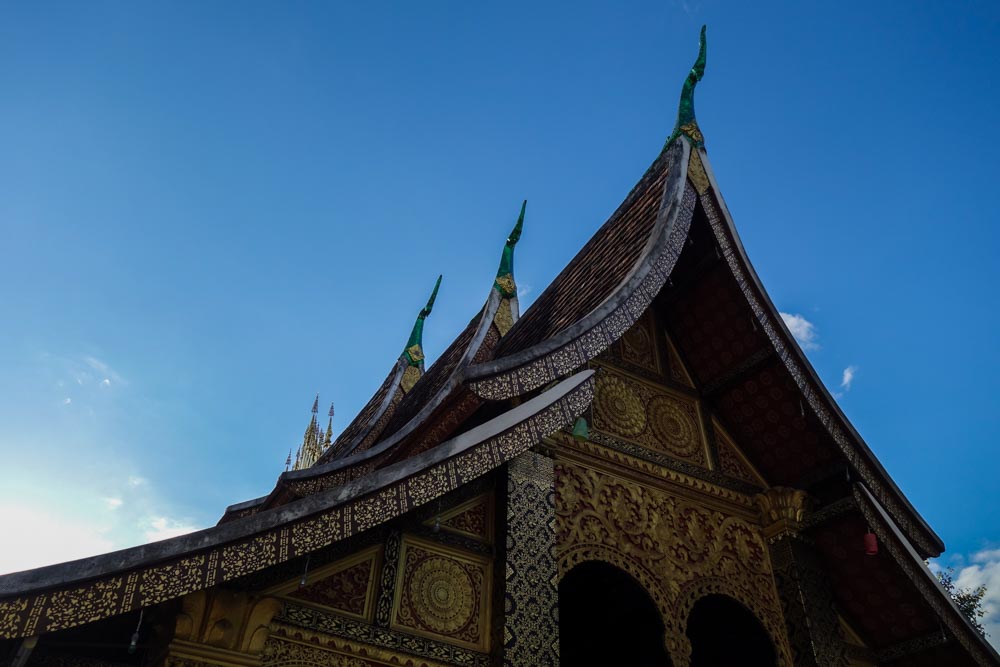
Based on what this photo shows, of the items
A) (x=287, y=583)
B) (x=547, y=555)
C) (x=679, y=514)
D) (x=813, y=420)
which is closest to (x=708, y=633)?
(x=679, y=514)

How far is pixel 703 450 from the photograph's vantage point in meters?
5.95

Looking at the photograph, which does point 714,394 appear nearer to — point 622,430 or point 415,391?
point 622,430

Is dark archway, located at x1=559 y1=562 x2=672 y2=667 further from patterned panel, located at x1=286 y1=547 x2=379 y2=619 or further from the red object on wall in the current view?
patterned panel, located at x1=286 y1=547 x2=379 y2=619

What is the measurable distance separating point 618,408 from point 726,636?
77.2 inches

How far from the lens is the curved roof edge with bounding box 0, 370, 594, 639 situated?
2.79 meters

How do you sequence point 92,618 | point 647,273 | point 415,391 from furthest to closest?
point 415,391
point 647,273
point 92,618

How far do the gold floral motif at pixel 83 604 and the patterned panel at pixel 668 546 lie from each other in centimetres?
251

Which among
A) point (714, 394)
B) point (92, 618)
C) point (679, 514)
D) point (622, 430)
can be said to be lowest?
point (92, 618)

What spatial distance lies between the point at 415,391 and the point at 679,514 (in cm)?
420

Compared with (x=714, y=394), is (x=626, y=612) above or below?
below

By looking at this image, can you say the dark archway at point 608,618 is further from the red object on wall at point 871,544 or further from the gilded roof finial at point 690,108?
the gilded roof finial at point 690,108

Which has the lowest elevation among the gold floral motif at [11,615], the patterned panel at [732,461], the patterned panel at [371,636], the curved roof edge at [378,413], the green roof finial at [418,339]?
the gold floral motif at [11,615]

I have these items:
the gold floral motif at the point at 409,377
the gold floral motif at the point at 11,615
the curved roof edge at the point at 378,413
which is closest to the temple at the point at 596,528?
the gold floral motif at the point at 11,615

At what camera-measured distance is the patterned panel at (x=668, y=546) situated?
481 centimetres
